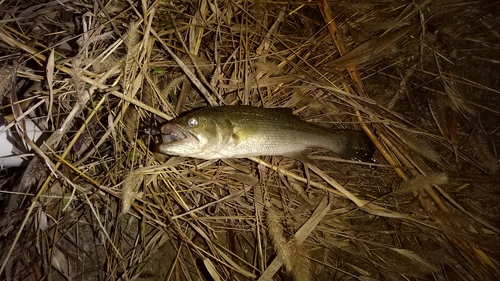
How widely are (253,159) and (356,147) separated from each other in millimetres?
1016

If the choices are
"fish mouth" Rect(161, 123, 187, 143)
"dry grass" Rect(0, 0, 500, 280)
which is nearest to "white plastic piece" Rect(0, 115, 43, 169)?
"dry grass" Rect(0, 0, 500, 280)

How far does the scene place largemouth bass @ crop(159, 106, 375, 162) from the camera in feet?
7.80

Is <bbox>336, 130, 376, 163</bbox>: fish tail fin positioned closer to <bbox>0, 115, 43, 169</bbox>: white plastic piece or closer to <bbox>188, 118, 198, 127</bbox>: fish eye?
<bbox>188, 118, 198, 127</bbox>: fish eye

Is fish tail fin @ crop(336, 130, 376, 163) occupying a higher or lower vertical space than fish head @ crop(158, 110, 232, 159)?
lower

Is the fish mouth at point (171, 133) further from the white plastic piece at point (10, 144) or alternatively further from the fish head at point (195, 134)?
the white plastic piece at point (10, 144)

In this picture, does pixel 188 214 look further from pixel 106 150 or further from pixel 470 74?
pixel 470 74

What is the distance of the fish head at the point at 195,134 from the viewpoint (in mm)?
2363

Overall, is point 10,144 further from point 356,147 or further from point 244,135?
point 356,147

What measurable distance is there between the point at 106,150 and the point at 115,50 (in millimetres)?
952

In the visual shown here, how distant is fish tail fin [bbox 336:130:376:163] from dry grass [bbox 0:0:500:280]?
11 cm

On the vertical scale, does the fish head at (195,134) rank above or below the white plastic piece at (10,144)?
above

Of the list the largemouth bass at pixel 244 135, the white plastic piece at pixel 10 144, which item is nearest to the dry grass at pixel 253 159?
the white plastic piece at pixel 10 144

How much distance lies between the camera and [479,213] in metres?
3.06

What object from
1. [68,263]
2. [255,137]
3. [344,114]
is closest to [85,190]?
[68,263]
